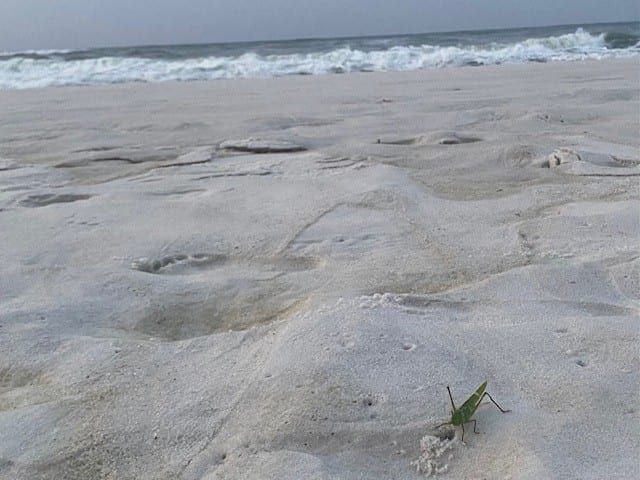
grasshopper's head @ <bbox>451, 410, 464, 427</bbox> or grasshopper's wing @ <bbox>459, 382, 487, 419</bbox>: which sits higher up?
grasshopper's wing @ <bbox>459, 382, 487, 419</bbox>

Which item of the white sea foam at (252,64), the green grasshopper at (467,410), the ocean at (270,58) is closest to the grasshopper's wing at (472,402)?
the green grasshopper at (467,410)

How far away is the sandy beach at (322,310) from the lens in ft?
3.32

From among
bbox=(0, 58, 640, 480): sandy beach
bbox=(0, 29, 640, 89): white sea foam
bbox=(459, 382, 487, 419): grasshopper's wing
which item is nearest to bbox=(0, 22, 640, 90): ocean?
bbox=(0, 29, 640, 89): white sea foam

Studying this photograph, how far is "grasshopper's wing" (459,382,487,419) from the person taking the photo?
1.02 metres

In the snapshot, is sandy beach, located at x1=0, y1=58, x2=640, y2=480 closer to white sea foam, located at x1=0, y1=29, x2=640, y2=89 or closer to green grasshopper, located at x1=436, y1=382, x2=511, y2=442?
green grasshopper, located at x1=436, y1=382, x2=511, y2=442

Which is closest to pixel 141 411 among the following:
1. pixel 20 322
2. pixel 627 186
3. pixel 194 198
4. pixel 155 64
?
pixel 20 322

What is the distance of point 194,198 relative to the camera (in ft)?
7.53

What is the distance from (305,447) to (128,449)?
0.27 metres

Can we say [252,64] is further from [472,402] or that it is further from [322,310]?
[472,402]

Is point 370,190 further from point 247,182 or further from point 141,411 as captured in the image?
point 141,411

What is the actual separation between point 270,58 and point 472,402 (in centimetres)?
1282

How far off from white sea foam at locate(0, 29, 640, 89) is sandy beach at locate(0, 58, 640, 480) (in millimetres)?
7914

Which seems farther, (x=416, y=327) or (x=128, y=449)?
(x=416, y=327)

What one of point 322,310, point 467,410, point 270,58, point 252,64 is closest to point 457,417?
point 467,410
